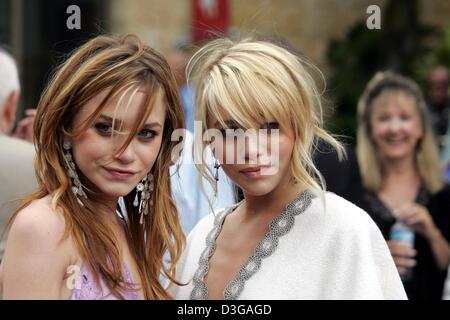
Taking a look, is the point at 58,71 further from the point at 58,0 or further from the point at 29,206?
the point at 58,0

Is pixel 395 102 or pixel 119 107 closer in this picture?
pixel 119 107

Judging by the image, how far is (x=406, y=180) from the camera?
5.09 metres

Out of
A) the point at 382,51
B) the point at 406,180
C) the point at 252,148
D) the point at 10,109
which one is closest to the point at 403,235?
the point at 406,180

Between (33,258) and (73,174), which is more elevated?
(73,174)

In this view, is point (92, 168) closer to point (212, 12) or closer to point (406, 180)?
point (406, 180)

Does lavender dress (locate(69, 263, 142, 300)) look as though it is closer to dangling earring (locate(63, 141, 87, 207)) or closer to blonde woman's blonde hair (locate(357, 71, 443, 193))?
dangling earring (locate(63, 141, 87, 207))

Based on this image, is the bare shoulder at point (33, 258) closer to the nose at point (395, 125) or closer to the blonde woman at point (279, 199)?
the blonde woman at point (279, 199)

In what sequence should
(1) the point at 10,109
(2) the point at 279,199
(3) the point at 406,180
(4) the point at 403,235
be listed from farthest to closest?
(3) the point at 406,180 → (4) the point at 403,235 → (1) the point at 10,109 → (2) the point at 279,199

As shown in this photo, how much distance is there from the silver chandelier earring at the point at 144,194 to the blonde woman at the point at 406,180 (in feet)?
7.03

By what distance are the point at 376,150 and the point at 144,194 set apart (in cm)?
263

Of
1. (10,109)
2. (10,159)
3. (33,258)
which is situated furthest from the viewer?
(10,109)

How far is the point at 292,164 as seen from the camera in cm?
262

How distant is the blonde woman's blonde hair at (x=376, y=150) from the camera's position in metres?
5.05

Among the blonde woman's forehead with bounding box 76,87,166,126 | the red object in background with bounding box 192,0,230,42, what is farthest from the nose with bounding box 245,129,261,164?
the red object in background with bounding box 192,0,230,42
